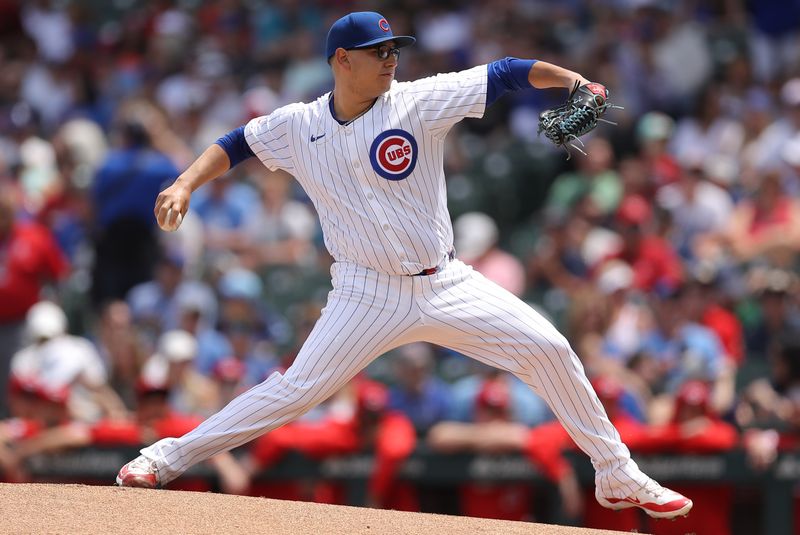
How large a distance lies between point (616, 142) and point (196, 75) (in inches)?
151

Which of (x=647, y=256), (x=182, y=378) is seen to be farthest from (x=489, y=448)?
(x=647, y=256)

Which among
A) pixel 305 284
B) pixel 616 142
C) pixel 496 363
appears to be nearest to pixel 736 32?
pixel 616 142

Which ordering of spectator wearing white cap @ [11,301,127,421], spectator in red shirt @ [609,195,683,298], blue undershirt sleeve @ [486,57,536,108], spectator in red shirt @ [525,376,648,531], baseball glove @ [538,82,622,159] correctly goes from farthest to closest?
1. spectator in red shirt @ [609,195,683,298]
2. spectator wearing white cap @ [11,301,127,421]
3. spectator in red shirt @ [525,376,648,531]
4. blue undershirt sleeve @ [486,57,536,108]
5. baseball glove @ [538,82,622,159]

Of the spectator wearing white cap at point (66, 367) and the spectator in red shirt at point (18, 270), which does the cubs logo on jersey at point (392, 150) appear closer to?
the spectator wearing white cap at point (66, 367)

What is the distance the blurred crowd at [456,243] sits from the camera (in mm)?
7453

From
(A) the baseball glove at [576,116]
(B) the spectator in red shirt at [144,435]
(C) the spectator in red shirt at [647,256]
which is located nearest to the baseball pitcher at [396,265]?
(A) the baseball glove at [576,116]

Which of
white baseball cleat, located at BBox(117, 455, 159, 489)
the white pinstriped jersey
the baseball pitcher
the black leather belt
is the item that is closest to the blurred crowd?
white baseball cleat, located at BBox(117, 455, 159, 489)

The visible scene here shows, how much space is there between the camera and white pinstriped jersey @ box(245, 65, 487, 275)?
495 cm

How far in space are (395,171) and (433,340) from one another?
64 cm

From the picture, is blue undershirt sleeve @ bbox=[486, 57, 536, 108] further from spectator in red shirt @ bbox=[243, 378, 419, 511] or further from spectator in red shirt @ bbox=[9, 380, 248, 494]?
spectator in red shirt @ bbox=[9, 380, 248, 494]

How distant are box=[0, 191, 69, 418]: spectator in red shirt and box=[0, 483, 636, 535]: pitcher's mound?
417 cm

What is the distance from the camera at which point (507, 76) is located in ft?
16.2

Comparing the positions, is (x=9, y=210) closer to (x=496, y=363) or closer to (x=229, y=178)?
(x=229, y=178)

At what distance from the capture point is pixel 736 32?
11.1 metres
